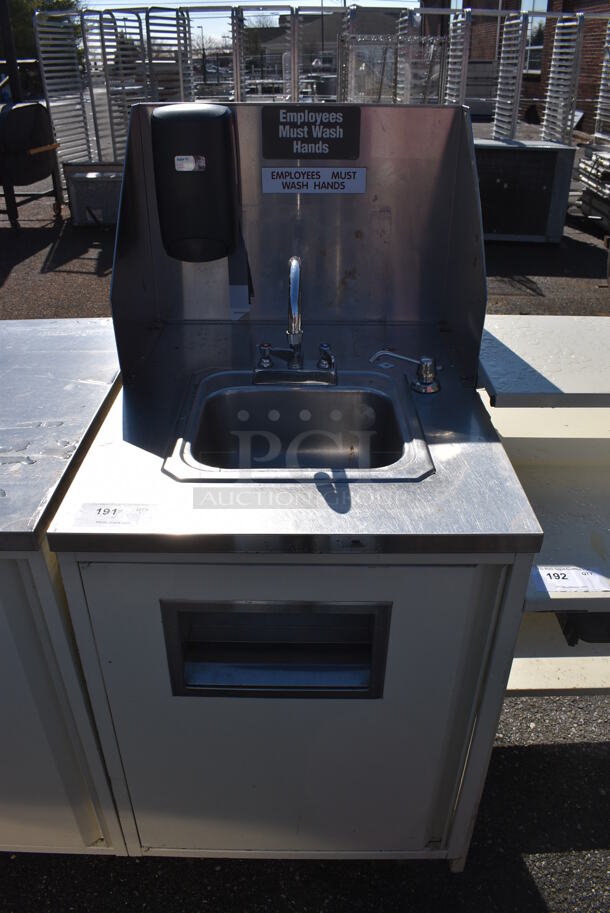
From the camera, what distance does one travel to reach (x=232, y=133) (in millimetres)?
1563

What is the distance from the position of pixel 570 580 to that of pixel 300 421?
2.43 ft

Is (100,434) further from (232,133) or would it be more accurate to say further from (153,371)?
(232,133)

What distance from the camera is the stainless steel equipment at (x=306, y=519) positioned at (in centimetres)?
121

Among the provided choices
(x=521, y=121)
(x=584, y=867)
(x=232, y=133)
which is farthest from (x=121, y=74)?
(x=521, y=121)

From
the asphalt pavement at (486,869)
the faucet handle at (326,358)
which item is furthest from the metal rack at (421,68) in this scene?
the asphalt pavement at (486,869)

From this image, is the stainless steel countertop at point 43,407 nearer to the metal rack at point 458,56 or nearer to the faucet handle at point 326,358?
the faucet handle at point 326,358

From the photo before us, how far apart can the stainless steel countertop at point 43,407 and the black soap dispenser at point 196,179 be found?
15.3 inches

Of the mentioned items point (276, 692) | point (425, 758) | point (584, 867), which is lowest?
point (584, 867)

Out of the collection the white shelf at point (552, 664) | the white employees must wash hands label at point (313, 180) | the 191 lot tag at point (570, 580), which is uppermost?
the white employees must wash hands label at point (313, 180)

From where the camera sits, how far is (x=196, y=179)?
152cm

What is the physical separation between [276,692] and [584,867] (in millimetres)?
1029

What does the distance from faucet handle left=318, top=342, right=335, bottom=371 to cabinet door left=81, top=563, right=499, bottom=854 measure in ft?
2.18

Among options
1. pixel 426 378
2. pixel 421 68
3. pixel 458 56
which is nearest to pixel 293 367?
pixel 426 378

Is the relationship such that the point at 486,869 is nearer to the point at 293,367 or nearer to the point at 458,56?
the point at 293,367
